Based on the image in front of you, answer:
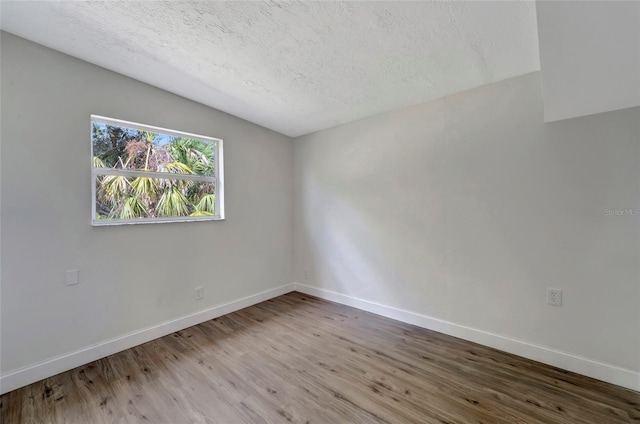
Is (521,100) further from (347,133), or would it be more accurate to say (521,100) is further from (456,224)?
(347,133)

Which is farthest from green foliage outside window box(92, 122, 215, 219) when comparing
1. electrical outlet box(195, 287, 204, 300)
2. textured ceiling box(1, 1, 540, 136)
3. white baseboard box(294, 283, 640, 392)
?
white baseboard box(294, 283, 640, 392)

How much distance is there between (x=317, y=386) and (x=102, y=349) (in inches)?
74.7

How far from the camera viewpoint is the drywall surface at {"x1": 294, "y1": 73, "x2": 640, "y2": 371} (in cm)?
179

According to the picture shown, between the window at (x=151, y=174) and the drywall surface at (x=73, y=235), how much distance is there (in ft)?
0.35

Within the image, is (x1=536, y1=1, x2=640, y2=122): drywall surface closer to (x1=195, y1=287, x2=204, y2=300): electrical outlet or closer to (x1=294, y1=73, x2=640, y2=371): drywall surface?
(x1=294, y1=73, x2=640, y2=371): drywall surface

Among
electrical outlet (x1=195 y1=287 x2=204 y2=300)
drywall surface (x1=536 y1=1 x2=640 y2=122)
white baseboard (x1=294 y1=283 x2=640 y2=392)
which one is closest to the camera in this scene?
drywall surface (x1=536 y1=1 x2=640 y2=122)

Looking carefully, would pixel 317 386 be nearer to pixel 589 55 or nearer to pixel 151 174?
pixel 151 174

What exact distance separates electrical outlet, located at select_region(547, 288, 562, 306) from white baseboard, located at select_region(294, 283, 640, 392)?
14.5 inches

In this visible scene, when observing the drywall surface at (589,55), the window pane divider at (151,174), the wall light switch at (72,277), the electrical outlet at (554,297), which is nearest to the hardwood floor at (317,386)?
the electrical outlet at (554,297)

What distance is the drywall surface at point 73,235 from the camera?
183 centimetres

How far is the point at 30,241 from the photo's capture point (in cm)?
188

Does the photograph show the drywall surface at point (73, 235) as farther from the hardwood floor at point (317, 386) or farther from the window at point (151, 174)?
the hardwood floor at point (317, 386)

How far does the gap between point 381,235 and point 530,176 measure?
4.81ft

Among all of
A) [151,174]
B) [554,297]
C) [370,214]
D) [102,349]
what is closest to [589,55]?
[554,297]
